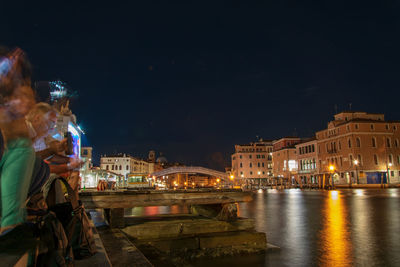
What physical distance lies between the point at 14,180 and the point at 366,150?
198 feet

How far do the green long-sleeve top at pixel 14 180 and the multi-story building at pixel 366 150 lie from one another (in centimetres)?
5551

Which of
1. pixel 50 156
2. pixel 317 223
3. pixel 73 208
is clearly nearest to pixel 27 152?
pixel 73 208

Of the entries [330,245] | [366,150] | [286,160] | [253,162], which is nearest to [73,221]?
[330,245]

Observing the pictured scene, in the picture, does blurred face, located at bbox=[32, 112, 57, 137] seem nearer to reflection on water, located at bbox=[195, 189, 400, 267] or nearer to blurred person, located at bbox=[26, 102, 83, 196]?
blurred person, located at bbox=[26, 102, 83, 196]

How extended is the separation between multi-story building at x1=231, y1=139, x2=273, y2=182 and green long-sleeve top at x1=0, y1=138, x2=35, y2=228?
296 ft

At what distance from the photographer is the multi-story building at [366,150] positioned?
53625 mm

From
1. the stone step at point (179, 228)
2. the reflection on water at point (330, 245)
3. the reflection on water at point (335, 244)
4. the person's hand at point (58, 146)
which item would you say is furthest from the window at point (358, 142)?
the person's hand at point (58, 146)

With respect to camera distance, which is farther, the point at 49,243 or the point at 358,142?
the point at 358,142

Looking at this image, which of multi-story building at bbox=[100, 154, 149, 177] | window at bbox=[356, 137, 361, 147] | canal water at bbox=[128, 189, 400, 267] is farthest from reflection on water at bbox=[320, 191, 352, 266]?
multi-story building at bbox=[100, 154, 149, 177]

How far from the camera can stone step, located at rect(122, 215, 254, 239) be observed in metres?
6.75

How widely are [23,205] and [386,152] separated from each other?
63.3 meters

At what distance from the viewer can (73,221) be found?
2785mm

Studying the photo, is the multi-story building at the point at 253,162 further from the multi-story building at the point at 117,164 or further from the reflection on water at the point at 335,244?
the reflection on water at the point at 335,244

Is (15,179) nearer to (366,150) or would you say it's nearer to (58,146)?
(58,146)
